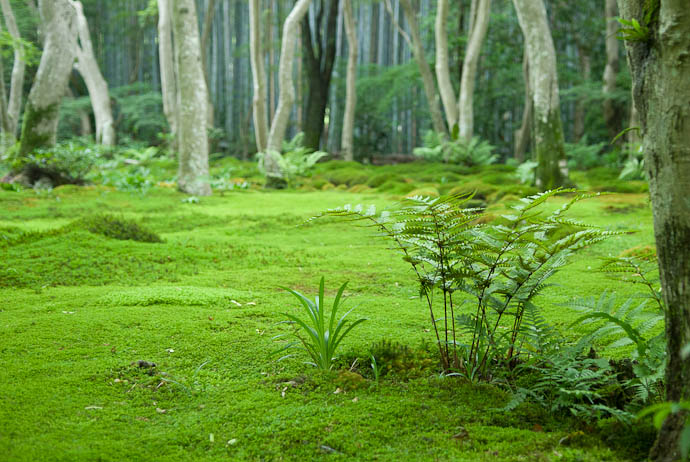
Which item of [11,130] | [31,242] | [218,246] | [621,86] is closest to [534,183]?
[218,246]

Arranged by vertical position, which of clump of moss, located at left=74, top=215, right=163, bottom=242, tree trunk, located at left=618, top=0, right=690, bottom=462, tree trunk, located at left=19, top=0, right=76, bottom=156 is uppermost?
tree trunk, located at left=19, top=0, right=76, bottom=156

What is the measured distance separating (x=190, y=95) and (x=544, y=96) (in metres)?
5.34

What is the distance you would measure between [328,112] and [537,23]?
16656mm

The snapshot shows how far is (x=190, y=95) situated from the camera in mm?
Result: 8945

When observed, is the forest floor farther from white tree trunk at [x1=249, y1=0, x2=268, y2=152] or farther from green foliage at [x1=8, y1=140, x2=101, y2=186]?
white tree trunk at [x1=249, y1=0, x2=268, y2=152]

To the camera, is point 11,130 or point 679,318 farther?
point 11,130

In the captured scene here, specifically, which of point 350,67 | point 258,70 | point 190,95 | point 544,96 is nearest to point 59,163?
point 190,95

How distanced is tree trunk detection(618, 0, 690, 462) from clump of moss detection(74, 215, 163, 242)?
14.6 feet

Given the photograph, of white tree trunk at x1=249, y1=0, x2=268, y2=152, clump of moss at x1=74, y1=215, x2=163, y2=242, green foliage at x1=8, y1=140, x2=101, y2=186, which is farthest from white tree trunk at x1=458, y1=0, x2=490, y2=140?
clump of moss at x1=74, y1=215, x2=163, y2=242

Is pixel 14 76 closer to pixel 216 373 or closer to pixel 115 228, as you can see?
pixel 115 228

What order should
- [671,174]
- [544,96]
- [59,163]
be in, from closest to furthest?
[671,174] → [544,96] → [59,163]

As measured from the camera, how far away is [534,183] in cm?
808

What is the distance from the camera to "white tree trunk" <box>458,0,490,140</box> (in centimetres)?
1273

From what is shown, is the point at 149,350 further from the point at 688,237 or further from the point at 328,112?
the point at 328,112
